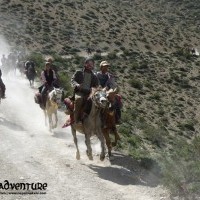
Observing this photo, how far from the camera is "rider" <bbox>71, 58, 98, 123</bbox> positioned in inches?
466

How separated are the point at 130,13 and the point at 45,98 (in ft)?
259

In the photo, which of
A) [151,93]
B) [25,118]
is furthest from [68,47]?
[25,118]

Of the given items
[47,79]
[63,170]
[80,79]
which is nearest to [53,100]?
[47,79]

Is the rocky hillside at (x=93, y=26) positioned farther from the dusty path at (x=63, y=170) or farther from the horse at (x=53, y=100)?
the dusty path at (x=63, y=170)

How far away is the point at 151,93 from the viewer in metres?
46.3

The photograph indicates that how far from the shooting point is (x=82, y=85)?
39.1ft

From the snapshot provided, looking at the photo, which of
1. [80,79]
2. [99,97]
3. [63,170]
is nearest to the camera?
[99,97]

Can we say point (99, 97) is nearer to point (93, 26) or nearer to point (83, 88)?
point (83, 88)

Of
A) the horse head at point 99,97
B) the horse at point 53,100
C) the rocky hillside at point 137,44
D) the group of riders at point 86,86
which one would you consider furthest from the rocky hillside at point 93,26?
the horse head at point 99,97

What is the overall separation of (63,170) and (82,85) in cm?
235

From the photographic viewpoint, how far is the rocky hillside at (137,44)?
3769cm

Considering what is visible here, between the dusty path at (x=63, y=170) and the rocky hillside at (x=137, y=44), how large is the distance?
8.25 feet

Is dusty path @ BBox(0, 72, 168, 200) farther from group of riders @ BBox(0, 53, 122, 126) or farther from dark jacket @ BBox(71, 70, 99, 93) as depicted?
dark jacket @ BBox(71, 70, 99, 93)

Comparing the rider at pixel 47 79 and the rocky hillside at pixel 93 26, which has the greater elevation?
the rider at pixel 47 79
